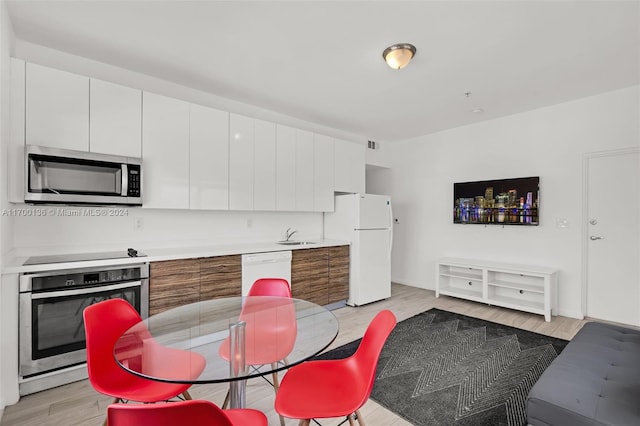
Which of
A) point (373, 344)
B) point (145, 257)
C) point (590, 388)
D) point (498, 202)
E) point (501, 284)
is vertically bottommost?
point (501, 284)

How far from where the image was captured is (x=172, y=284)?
282 centimetres

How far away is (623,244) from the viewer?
11.8 feet

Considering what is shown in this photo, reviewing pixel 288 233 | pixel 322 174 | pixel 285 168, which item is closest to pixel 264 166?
pixel 285 168

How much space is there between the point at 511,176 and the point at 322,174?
275cm

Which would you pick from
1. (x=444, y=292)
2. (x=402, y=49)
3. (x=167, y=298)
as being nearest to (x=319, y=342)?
(x=167, y=298)

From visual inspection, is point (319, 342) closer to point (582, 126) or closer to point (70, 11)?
point (70, 11)

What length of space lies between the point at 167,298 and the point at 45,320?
2.73 feet

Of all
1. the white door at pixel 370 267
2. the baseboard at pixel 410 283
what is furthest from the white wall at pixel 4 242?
the baseboard at pixel 410 283

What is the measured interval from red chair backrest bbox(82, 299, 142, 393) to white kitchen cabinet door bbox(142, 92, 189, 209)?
→ 1.37 m

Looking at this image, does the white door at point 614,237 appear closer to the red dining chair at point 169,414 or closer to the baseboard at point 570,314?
the baseboard at point 570,314

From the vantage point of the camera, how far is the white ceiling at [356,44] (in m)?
2.19

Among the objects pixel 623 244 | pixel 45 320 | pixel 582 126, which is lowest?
pixel 45 320

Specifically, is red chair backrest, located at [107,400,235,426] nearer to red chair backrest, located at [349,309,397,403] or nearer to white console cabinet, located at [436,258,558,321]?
red chair backrest, located at [349,309,397,403]

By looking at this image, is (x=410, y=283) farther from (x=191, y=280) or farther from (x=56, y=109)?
(x=56, y=109)
